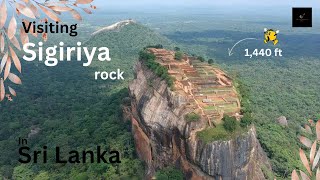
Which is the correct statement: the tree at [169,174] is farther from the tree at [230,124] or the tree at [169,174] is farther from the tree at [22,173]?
the tree at [22,173]

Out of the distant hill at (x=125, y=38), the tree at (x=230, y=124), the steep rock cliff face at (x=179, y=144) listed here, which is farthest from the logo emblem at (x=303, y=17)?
the distant hill at (x=125, y=38)

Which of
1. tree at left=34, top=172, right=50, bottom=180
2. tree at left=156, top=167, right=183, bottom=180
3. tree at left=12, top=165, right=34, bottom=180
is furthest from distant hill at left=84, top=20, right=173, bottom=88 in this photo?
tree at left=156, top=167, right=183, bottom=180

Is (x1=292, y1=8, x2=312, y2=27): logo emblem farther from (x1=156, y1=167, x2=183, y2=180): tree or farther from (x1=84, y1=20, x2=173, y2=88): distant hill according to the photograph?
(x1=84, y1=20, x2=173, y2=88): distant hill

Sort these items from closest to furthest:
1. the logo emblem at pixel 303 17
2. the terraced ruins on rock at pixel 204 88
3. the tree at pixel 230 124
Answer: the logo emblem at pixel 303 17, the tree at pixel 230 124, the terraced ruins on rock at pixel 204 88

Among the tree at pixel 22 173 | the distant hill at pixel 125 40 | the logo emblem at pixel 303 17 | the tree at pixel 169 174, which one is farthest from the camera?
the distant hill at pixel 125 40

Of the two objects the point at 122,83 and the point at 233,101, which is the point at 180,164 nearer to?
the point at 233,101

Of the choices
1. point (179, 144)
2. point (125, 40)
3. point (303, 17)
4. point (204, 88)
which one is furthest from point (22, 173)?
point (125, 40)

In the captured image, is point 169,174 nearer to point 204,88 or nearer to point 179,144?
point 179,144
